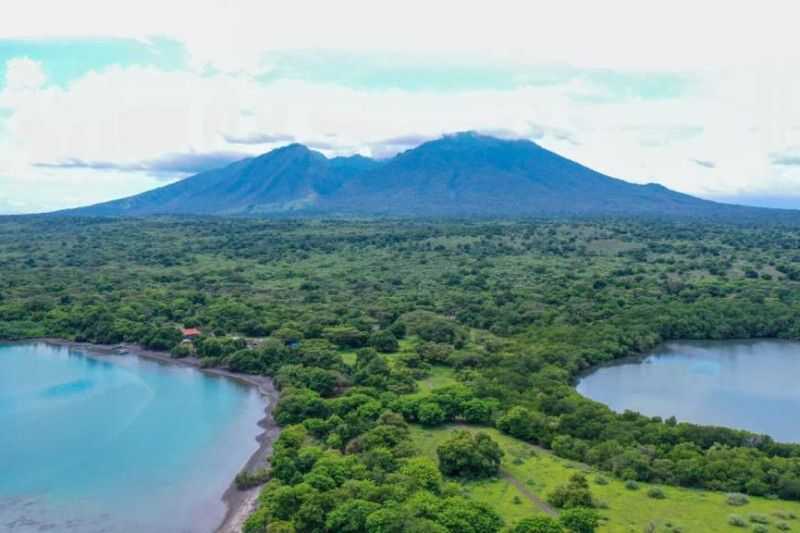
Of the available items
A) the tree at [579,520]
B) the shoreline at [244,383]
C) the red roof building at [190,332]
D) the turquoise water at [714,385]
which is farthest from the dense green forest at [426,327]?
the turquoise water at [714,385]

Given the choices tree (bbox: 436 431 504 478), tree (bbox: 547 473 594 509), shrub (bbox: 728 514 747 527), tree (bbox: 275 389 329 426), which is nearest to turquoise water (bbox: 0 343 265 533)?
tree (bbox: 275 389 329 426)

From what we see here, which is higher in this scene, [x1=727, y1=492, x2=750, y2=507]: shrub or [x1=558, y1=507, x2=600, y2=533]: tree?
[x1=558, y1=507, x2=600, y2=533]: tree

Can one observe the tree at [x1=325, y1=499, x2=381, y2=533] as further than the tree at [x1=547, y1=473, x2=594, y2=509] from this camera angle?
No

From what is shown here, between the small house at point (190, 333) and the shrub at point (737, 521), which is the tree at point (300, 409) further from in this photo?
the small house at point (190, 333)

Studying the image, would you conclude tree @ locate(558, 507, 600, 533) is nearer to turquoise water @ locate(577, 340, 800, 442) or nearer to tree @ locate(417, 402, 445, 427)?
tree @ locate(417, 402, 445, 427)

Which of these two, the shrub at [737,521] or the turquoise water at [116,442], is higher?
the shrub at [737,521]

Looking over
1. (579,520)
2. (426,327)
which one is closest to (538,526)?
(579,520)

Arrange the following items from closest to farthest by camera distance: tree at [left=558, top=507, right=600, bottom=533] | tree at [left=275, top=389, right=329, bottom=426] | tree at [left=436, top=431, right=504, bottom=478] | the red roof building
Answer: tree at [left=558, top=507, right=600, bottom=533], tree at [left=436, top=431, right=504, bottom=478], tree at [left=275, top=389, right=329, bottom=426], the red roof building
